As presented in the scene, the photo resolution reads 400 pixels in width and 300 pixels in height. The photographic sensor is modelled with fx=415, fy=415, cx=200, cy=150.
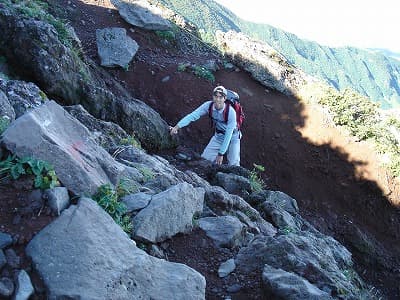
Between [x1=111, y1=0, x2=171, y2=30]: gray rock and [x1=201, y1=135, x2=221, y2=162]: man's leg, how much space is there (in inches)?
339

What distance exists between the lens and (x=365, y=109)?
1562cm

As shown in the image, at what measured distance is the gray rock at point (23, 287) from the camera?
2.64 metres

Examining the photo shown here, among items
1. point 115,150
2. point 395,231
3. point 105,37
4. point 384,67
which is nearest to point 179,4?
point 105,37

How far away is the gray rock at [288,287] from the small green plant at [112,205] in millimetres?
1401

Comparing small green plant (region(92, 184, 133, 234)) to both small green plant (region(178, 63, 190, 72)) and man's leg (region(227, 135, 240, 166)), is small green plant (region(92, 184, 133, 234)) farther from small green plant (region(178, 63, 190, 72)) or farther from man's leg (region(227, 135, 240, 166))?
small green plant (region(178, 63, 190, 72))

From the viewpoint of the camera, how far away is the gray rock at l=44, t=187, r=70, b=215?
3.27m

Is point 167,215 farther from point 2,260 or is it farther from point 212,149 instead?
point 212,149

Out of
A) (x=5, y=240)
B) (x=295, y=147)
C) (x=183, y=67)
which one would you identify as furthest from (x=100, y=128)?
(x=295, y=147)

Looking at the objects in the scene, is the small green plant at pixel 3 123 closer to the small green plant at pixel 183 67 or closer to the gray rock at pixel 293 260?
the gray rock at pixel 293 260

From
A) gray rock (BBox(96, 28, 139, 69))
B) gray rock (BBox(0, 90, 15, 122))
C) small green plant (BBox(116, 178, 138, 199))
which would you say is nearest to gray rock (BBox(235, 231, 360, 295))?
small green plant (BBox(116, 178, 138, 199))

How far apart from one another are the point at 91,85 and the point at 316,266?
6502 millimetres

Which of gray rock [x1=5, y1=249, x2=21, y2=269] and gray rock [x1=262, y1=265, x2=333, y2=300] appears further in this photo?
gray rock [x1=262, y1=265, x2=333, y2=300]

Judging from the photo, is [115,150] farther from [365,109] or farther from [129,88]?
[365,109]

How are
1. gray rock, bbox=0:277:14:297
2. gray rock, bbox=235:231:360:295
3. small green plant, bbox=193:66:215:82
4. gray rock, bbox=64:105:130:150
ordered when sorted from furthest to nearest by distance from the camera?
small green plant, bbox=193:66:215:82 < gray rock, bbox=64:105:130:150 < gray rock, bbox=235:231:360:295 < gray rock, bbox=0:277:14:297
